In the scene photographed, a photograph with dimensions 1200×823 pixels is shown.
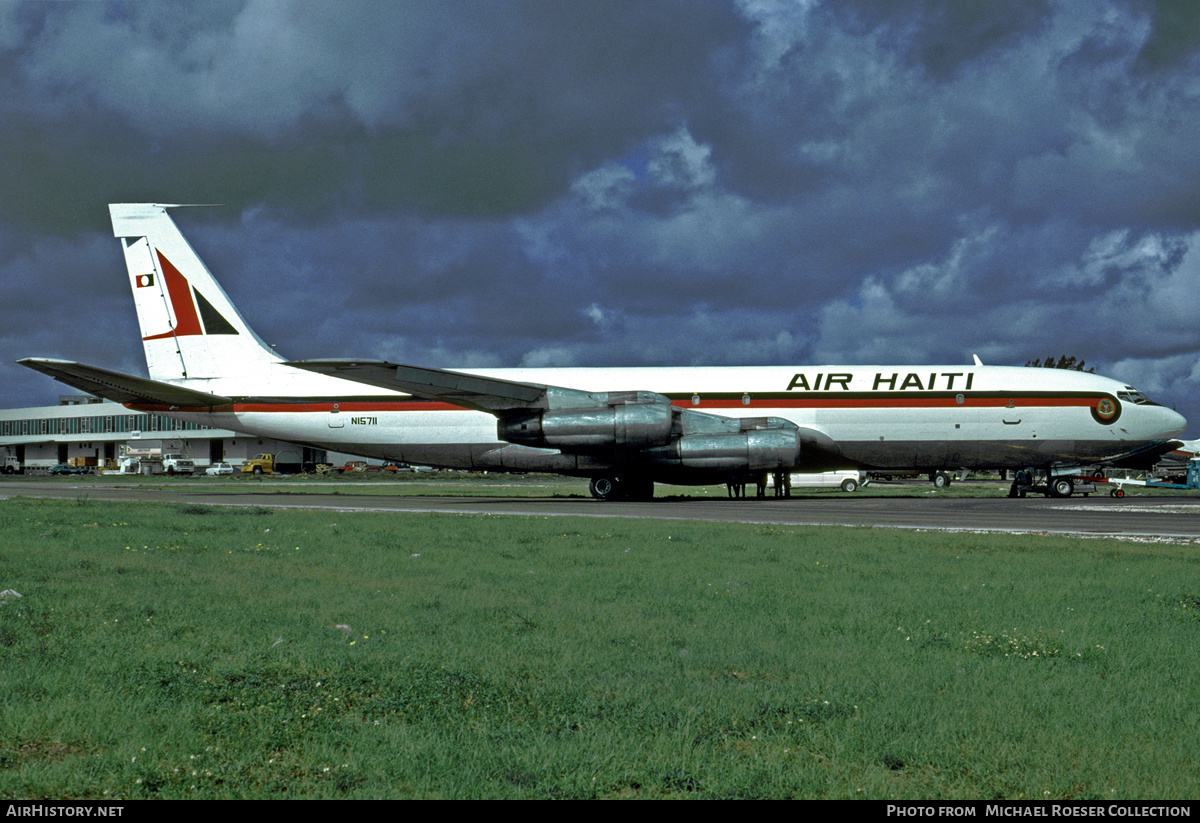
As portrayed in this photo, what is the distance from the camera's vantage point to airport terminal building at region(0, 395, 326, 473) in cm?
9969

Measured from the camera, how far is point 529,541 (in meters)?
12.8

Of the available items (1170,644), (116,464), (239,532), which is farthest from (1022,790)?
(116,464)

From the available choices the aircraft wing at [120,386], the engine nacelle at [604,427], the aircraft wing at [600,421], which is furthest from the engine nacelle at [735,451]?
the aircraft wing at [120,386]

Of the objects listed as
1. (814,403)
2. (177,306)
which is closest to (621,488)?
(814,403)

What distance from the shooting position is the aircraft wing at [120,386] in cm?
2438

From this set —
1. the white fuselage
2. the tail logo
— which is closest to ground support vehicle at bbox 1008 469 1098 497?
the white fuselage

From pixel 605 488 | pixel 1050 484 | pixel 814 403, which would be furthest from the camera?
pixel 1050 484

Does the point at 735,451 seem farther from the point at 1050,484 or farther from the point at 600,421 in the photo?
the point at 1050,484

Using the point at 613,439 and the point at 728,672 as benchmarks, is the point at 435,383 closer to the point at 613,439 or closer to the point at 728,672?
the point at 613,439

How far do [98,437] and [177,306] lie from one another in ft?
302

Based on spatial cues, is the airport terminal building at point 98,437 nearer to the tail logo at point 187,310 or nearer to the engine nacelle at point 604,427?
the tail logo at point 187,310

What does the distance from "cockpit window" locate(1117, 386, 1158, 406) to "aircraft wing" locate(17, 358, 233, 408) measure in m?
31.2

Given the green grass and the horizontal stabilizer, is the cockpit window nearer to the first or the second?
the horizontal stabilizer

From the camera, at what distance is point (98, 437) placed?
107m
